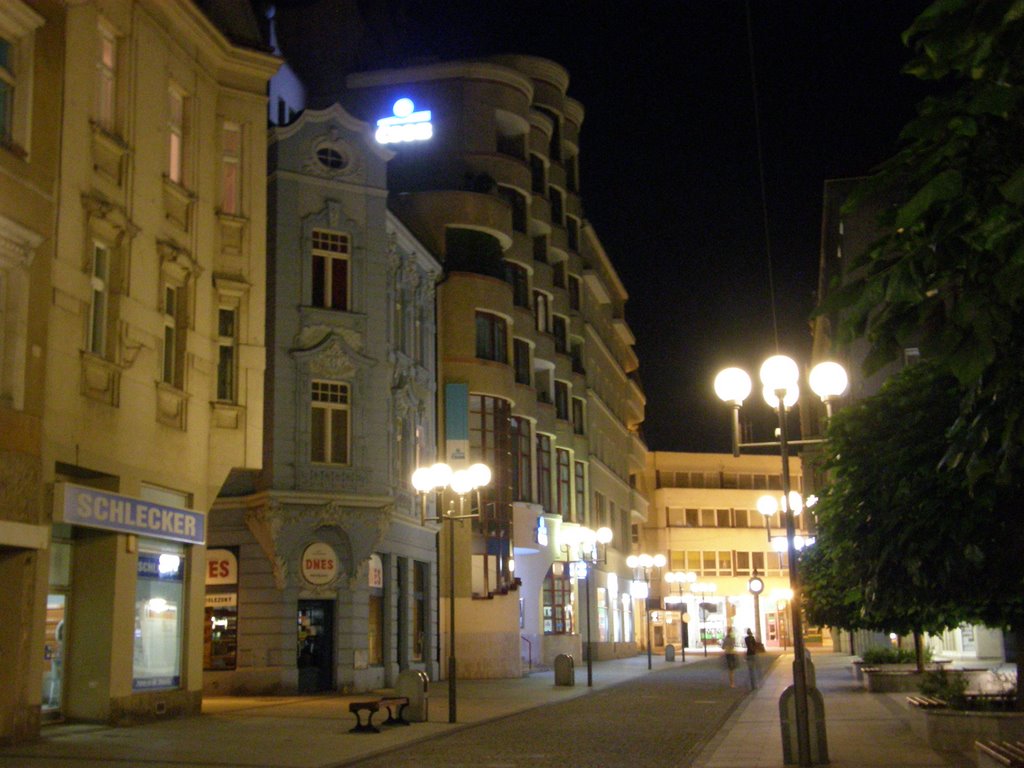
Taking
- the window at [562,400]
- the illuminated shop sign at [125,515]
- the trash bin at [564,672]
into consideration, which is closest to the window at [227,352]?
the illuminated shop sign at [125,515]

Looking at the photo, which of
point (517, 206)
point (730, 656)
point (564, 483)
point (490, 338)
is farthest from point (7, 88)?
point (564, 483)

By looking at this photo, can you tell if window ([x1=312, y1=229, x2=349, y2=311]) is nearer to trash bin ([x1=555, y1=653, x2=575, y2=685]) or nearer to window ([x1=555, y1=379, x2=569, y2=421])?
trash bin ([x1=555, y1=653, x2=575, y2=685])

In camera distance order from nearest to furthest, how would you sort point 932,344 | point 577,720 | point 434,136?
point 932,344, point 577,720, point 434,136

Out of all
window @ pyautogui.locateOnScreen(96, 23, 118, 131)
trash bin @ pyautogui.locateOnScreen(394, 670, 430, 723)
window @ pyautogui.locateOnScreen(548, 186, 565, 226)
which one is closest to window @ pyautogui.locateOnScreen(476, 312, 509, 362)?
window @ pyautogui.locateOnScreen(548, 186, 565, 226)

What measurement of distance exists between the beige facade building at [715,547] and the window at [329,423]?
55237 mm

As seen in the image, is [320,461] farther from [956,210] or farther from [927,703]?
[956,210]

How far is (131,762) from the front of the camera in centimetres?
1633

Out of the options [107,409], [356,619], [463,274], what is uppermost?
[463,274]

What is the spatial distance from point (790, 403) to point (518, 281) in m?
29.6

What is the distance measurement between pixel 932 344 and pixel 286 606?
2722 cm

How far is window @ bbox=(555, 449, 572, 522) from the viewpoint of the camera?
2030 inches

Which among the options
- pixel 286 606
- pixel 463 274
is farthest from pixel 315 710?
pixel 463 274

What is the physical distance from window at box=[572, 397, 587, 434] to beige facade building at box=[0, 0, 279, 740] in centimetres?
3100

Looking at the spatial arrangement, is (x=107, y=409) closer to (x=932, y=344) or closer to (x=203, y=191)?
(x=203, y=191)
